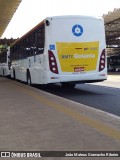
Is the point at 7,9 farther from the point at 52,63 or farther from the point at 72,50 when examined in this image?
the point at 52,63

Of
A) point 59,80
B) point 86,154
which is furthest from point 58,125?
point 59,80

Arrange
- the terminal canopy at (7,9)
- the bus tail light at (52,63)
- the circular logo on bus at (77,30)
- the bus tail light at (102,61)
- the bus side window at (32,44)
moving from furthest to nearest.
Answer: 1. the terminal canopy at (7,9)
2. the bus side window at (32,44)
3. the bus tail light at (102,61)
4. the circular logo on bus at (77,30)
5. the bus tail light at (52,63)

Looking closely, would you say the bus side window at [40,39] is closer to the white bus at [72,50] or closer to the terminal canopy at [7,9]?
the white bus at [72,50]

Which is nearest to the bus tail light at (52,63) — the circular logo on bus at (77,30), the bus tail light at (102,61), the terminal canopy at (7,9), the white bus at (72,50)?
the white bus at (72,50)

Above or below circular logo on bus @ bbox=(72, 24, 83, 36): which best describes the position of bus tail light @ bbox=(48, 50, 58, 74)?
below

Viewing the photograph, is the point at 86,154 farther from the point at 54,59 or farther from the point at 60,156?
the point at 54,59

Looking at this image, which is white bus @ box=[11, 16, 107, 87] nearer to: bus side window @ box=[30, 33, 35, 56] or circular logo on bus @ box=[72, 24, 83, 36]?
circular logo on bus @ box=[72, 24, 83, 36]

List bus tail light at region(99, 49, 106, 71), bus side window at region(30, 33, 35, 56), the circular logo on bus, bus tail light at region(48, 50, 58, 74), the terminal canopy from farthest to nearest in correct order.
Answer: the terminal canopy, bus side window at region(30, 33, 35, 56), bus tail light at region(99, 49, 106, 71), the circular logo on bus, bus tail light at region(48, 50, 58, 74)

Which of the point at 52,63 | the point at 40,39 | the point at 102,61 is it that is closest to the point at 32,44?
the point at 40,39

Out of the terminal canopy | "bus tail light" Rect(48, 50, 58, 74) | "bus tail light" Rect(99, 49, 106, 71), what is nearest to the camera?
"bus tail light" Rect(48, 50, 58, 74)

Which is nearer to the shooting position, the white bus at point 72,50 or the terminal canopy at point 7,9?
the white bus at point 72,50

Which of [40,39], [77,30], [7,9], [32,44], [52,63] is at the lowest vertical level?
[52,63]

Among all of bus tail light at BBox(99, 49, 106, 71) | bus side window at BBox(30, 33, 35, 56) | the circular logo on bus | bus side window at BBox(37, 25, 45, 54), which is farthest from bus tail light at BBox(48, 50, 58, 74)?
bus side window at BBox(30, 33, 35, 56)

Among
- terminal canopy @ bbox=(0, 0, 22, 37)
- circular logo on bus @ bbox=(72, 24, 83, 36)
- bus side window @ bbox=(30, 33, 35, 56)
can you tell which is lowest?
bus side window @ bbox=(30, 33, 35, 56)
